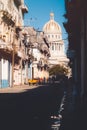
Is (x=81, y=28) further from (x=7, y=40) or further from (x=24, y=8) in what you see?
(x=24, y=8)

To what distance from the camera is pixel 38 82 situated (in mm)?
92438

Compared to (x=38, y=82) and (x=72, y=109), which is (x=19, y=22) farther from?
(x=72, y=109)

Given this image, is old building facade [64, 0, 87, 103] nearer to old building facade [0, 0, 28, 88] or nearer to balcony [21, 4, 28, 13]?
old building facade [0, 0, 28, 88]

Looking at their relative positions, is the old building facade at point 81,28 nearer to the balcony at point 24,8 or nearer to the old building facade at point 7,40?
the old building facade at point 7,40

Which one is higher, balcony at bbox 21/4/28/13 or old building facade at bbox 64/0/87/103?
balcony at bbox 21/4/28/13

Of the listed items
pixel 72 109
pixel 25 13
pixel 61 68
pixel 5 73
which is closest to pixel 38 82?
pixel 25 13

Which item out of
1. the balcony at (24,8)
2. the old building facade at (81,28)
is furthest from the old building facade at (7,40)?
the old building facade at (81,28)

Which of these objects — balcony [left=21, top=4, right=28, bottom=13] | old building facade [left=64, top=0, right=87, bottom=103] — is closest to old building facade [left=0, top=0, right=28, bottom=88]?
balcony [left=21, top=4, right=28, bottom=13]

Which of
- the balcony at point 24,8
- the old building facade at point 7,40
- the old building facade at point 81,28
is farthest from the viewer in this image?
the balcony at point 24,8

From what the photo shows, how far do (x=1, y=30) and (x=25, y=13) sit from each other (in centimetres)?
2816

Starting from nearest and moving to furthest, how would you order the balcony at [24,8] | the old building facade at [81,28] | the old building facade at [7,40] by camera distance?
the old building facade at [81,28], the old building facade at [7,40], the balcony at [24,8]

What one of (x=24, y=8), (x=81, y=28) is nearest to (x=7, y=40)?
(x=24, y=8)

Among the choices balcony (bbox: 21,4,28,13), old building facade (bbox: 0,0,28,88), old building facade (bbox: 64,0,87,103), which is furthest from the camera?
balcony (bbox: 21,4,28,13)

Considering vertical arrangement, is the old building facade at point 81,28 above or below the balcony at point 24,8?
below
